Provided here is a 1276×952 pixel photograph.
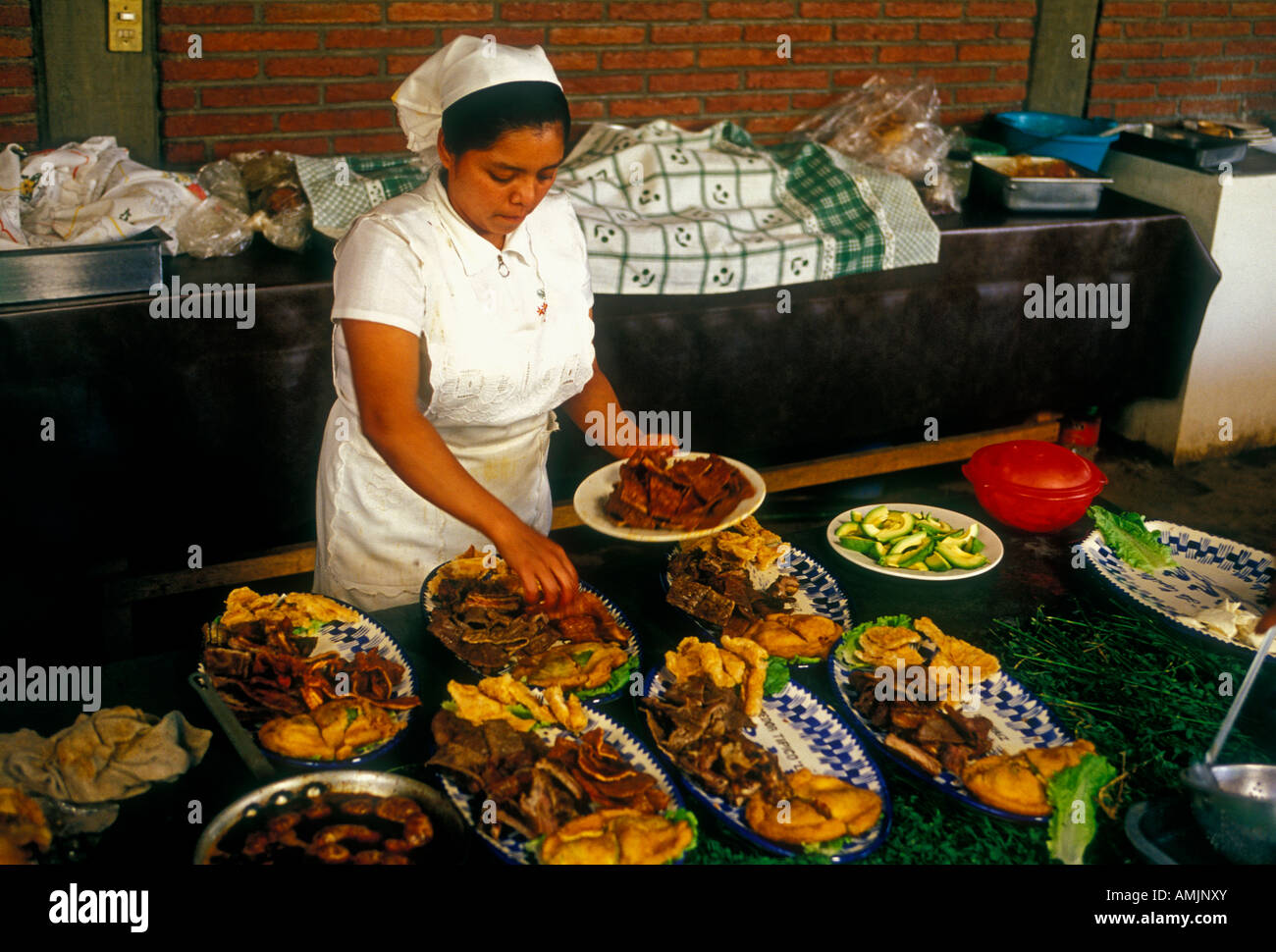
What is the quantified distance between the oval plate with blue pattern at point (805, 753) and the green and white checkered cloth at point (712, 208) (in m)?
2.53

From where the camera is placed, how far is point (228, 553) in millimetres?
4035

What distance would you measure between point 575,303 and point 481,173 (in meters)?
0.54

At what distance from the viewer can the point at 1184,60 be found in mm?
6309

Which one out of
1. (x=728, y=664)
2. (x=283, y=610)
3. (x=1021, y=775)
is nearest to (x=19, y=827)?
(x=283, y=610)

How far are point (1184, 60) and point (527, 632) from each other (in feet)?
20.1

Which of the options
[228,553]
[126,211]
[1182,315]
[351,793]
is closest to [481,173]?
[351,793]

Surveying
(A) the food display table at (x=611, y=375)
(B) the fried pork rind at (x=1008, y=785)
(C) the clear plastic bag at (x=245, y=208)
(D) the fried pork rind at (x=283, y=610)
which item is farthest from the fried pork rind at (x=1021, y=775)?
(C) the clear plastic bag at (x=245, y=208)

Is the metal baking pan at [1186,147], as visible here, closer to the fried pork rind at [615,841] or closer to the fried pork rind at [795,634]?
the fried pork rind at [795,634]

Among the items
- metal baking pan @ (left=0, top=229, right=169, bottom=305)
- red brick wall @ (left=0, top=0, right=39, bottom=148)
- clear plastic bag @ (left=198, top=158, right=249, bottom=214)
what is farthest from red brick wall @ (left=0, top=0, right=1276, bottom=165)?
metal baking pan @ (left=0, top=229, right=169, bottom=305)

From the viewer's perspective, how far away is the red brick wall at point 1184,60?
6062 mm

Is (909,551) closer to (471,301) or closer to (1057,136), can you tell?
(471,301)

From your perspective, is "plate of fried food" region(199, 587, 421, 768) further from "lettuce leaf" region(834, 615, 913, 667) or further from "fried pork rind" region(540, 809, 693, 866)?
"lettuce leaf" region(834, 615, 913, 667)

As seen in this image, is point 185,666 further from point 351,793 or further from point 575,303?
point 575,303

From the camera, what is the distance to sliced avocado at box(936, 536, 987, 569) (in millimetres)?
2387
